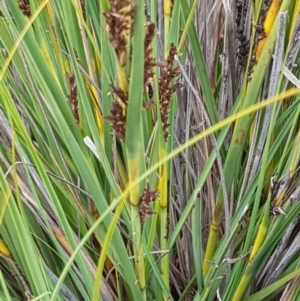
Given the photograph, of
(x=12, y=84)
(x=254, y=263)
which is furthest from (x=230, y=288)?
(x=12, y=84)

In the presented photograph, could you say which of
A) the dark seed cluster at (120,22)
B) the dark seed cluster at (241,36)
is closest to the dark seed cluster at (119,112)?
the dark seed cluster at (120,22)

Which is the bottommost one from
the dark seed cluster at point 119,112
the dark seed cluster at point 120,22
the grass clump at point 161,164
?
the grass clump at point 161,164

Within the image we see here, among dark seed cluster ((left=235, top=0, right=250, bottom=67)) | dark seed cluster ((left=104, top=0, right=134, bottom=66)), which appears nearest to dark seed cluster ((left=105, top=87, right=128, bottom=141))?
dark seed cluster ((left=104, top=0, right=134, bottom=66))

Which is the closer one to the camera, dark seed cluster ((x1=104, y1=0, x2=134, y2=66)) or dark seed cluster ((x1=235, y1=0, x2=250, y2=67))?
dark seed cluster ((x1=104, y1=0, x2=134, y2=66))

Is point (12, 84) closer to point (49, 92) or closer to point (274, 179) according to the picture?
point (49, 92)

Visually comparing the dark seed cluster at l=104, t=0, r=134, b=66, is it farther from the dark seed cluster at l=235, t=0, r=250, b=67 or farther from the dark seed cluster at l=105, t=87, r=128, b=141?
the dark seed cluster at l=235, t=0, r=250, b=67

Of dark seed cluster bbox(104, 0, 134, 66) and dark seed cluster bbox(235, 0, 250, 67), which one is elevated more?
dark seed cluster bbox(104, 0, 134, 66)

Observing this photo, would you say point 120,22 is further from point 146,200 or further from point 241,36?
point 241,36

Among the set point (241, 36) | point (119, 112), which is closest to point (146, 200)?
point (119, 112)

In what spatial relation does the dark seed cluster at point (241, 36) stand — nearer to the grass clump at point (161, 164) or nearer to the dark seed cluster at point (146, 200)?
the grass clump at point (161, 164)

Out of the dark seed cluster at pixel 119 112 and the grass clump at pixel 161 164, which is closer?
the dark seed cluster at pixel 119 112

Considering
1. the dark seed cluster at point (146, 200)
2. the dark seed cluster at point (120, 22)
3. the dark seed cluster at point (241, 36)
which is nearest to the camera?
the dark seed cluster at point (120, 22)

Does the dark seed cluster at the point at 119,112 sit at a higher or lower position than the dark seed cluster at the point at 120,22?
lower
